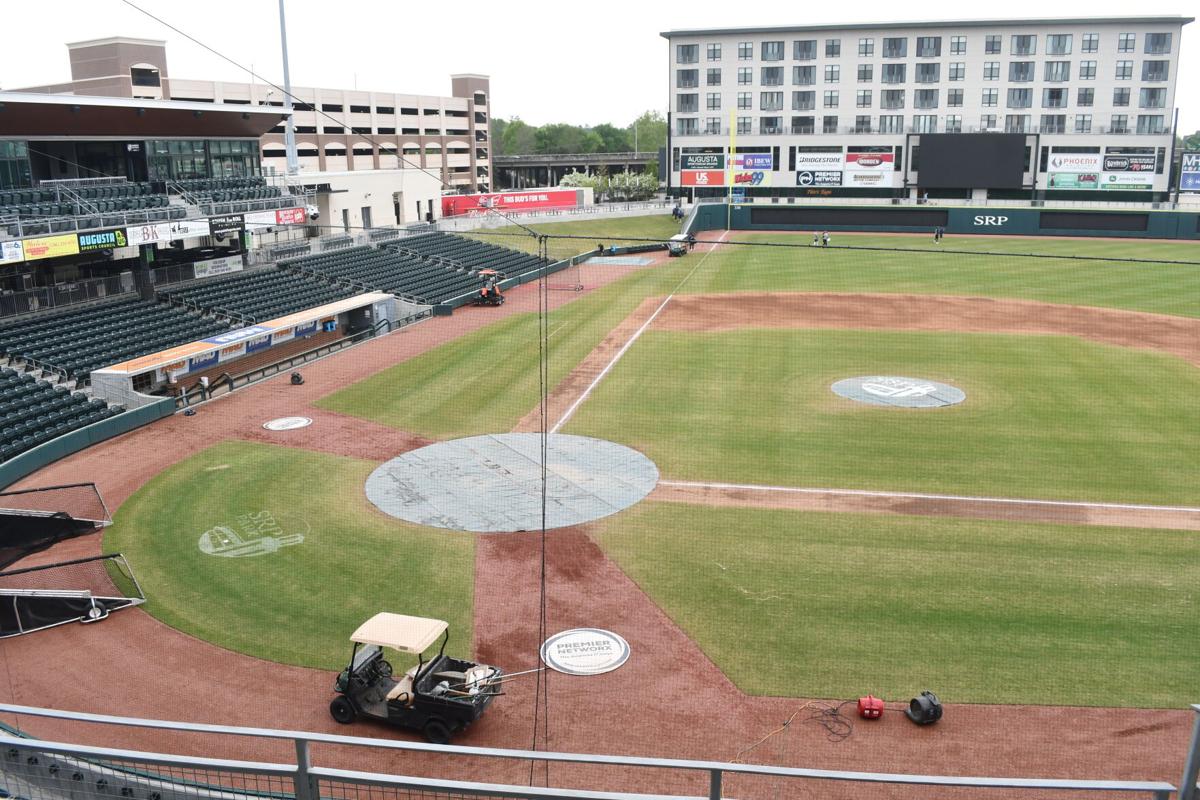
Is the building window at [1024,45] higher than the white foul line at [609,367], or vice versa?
the building window at [1024,45]

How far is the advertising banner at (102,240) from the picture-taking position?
24.1m

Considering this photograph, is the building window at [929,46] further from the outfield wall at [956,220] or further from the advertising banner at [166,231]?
the advertising banner at [166,231]

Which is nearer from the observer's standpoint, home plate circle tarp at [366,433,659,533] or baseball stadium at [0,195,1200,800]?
baseball stadium at [0,195,1200,800]

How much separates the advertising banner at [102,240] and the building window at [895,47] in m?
56.6

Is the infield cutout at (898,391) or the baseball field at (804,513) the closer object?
the baseball field at (804,513)

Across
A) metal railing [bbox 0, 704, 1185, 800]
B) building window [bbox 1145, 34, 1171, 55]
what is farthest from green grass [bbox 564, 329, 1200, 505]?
building window [bbox 1145, 34, 1171, 55]

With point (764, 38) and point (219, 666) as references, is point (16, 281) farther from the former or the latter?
point (764, 38)

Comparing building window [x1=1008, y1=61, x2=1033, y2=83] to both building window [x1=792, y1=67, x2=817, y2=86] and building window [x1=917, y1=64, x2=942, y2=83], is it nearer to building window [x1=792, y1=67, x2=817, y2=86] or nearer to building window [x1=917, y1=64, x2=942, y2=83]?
building window [x1=917, y1=64, x2=942, y2=83]

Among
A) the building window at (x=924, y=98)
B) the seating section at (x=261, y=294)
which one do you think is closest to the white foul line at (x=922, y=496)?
the seating section at (x=261, y=294)

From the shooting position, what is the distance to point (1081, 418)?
850 inches

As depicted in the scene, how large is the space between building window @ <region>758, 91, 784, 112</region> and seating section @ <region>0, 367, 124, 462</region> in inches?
2231

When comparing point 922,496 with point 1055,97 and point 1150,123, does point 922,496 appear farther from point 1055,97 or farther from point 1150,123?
point 1150,123

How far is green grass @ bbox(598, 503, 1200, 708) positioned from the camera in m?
10.8

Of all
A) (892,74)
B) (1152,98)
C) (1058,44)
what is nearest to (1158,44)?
(1152,98)
